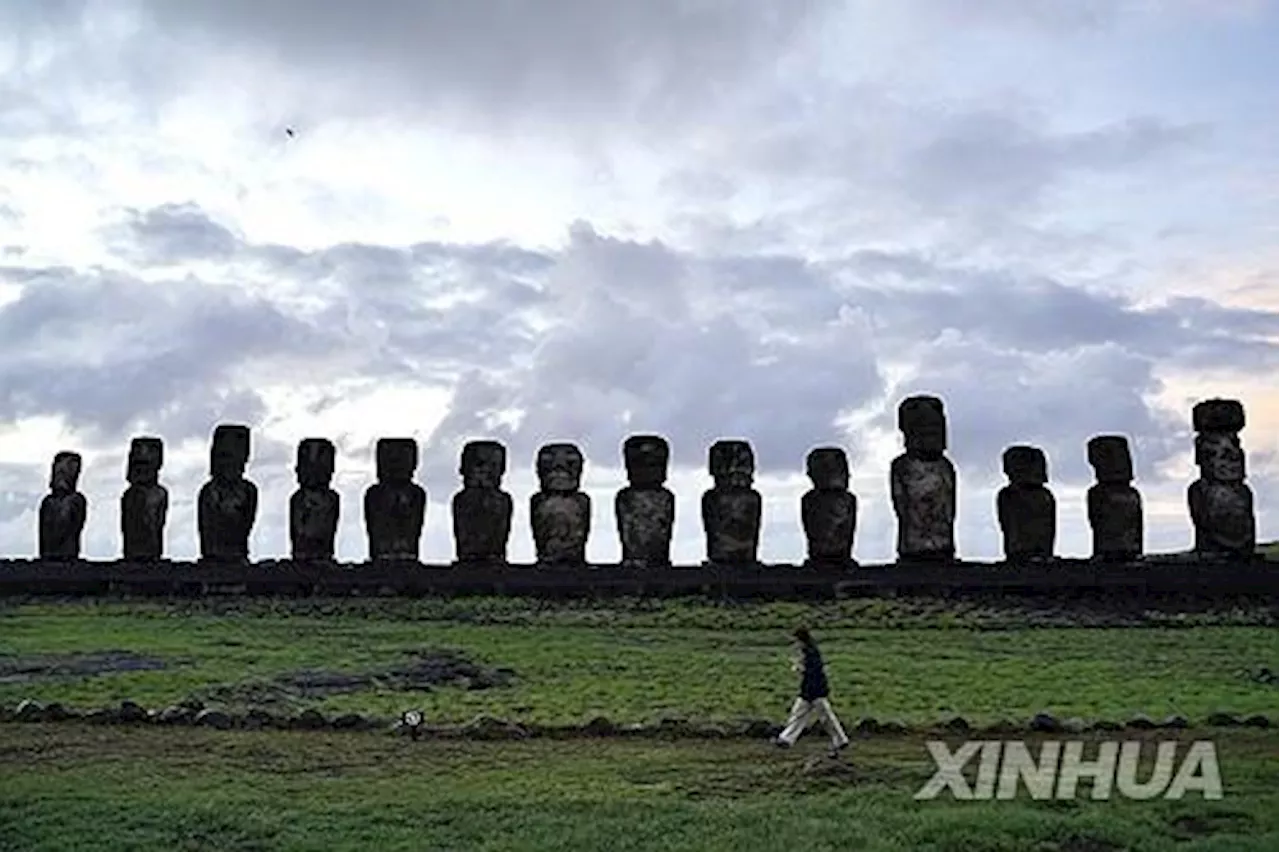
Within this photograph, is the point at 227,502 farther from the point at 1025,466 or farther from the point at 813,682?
the point at 813,682

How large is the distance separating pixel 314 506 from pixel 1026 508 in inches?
455

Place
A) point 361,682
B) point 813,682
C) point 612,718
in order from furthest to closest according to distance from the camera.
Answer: point 361,682 < point 612,718 < point 813,682

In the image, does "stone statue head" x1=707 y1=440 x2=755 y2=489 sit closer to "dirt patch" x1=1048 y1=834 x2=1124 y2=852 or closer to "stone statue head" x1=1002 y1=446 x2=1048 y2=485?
"stone statue head" x1=1002 y1=446 x2=1048 y2=485

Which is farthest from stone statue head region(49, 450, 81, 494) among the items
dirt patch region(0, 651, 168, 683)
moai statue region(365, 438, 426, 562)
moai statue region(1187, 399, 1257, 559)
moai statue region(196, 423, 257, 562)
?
moai statue region(1187, 399, 1257, 559)

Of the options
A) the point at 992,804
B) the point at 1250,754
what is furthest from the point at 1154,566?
the point at 992,804

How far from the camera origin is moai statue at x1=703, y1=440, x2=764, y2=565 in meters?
29.3

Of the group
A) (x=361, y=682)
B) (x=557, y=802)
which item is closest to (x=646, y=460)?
(x=361, y=682)

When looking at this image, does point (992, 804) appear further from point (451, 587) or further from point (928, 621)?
point (451, 587)

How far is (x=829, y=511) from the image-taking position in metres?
29.2

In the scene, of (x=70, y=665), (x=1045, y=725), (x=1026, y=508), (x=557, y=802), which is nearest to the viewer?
(x=557, y=802)

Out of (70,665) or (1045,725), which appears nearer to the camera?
(1045,725)

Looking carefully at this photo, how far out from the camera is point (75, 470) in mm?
32844

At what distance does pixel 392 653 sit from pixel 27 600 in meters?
10.4

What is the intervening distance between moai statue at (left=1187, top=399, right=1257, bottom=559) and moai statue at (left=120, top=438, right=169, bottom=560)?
55.3ft
